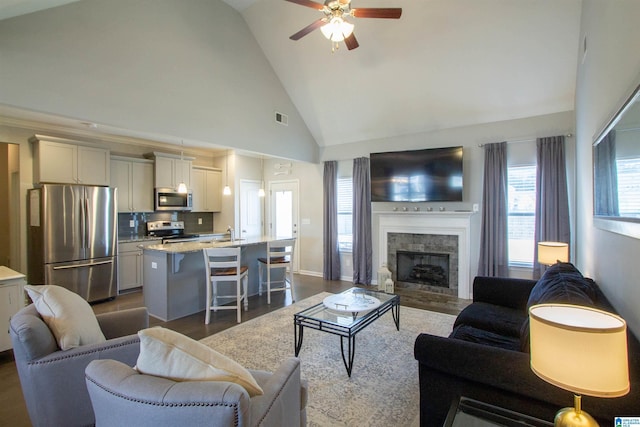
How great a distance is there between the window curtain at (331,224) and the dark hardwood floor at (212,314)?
11.4 inches

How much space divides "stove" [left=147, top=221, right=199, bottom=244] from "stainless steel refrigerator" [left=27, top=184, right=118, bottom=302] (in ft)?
3.36

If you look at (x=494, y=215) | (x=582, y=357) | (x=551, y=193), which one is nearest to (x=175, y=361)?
(x=582, y=357)

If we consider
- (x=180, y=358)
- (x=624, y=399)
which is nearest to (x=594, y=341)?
(x=624, y=399)

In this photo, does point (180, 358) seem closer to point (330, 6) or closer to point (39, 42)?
point (330, 6)

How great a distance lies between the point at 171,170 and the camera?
611cm

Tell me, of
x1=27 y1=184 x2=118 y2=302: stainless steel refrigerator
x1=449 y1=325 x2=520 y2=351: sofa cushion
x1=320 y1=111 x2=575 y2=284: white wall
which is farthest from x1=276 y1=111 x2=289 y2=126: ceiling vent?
x1=449 y1=325 x2=520 y2=351: sofa cushion

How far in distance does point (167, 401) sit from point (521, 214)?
5.13 metres

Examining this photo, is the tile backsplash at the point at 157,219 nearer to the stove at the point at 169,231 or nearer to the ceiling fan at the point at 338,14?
the stove at the point at 169,231

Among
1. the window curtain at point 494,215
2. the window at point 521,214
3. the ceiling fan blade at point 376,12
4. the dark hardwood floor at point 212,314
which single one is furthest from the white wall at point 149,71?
the window at point 521,214

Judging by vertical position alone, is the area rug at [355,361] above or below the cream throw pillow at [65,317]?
below

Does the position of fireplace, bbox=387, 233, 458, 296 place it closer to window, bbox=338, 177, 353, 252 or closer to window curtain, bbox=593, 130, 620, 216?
window, bbox=338, 177, 353, 252

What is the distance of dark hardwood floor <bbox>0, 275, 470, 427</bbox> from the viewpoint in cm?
236

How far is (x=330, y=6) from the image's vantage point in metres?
2.62

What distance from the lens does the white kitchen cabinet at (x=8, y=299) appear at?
9.48 feet
